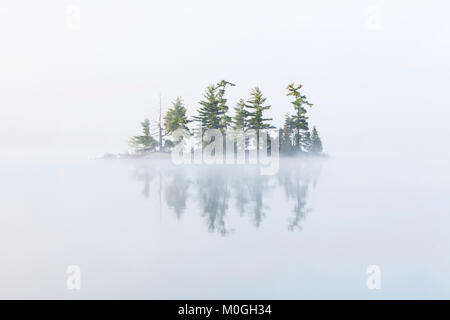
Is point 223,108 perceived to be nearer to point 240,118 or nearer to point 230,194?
point 240,118

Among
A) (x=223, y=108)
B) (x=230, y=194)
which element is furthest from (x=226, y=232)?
(x=223, y=108)

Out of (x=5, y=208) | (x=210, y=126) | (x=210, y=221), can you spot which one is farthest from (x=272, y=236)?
(x=210, y=126)

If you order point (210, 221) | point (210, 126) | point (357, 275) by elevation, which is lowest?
point (357, 275)

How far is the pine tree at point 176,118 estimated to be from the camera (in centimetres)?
3753

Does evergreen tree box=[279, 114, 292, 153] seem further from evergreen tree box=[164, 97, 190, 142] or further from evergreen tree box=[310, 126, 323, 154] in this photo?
evergreen tree box=[164, 97, 190, 142]

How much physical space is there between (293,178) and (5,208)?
65.4ft

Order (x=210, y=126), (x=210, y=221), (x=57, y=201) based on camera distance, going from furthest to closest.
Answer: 1. (x=210, y=126)
2. (x=57, y=201)
3. (x=210, y=221)

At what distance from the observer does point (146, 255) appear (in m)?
10.1

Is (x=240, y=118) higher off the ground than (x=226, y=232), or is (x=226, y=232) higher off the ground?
(x=240, y=118)

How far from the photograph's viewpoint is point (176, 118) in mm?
37750

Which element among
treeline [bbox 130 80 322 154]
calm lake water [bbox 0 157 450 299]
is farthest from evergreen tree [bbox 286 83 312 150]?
calm lake water [bbox 0 157 450 299]

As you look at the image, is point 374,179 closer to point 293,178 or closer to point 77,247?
point 293,178

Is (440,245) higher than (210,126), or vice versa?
(210,126)

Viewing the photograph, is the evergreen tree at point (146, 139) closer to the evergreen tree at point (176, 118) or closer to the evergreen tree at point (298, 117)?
the evergreen tree at point (176, 118)
